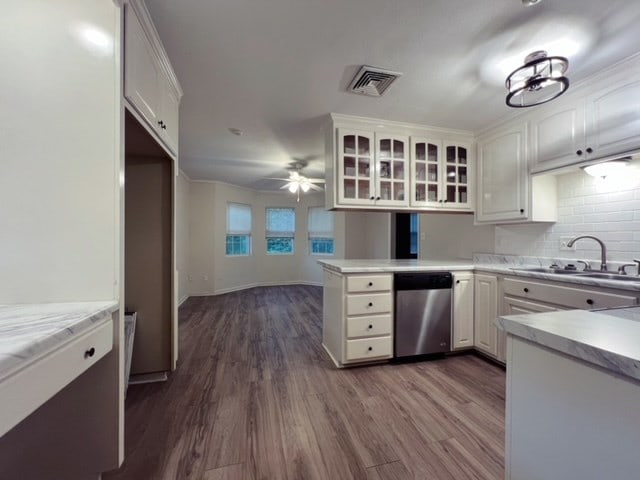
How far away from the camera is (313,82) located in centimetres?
203

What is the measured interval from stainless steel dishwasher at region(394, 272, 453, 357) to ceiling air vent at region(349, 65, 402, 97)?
1.57 meters

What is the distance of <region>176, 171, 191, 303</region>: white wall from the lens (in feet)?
15.1

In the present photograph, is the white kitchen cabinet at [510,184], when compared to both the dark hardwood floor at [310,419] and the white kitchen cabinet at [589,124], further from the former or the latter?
the dark hardwood floor at [310,419]

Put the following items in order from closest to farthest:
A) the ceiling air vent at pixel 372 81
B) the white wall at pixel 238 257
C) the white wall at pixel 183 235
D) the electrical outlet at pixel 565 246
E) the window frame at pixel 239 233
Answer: the ceiling air vent at pixel 372 81, the electrical outlet at pixel 565 246, the white wall at pixel 183 235, the white wall at pixel 238 257, the window frame at pixel 239 233

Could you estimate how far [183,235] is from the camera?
4.88 m

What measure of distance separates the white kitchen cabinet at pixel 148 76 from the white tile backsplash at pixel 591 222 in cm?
331

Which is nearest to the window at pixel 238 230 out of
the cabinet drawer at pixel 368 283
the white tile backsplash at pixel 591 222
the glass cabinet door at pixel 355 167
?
the glass cabinet door at pixel 355 167

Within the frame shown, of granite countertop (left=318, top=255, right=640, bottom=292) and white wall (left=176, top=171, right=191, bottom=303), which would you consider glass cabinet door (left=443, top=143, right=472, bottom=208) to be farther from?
white wall (left=176, top=171, right=191, bottom=303)

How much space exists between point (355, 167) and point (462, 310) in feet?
5.77

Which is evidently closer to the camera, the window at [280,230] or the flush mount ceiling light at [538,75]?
the flush mount ceiling light at [538,75]

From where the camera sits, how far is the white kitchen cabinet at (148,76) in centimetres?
129

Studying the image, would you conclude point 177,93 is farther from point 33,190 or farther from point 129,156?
point 33,190

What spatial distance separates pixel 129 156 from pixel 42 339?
5.71 feet

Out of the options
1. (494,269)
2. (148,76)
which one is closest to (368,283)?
(494,269)
